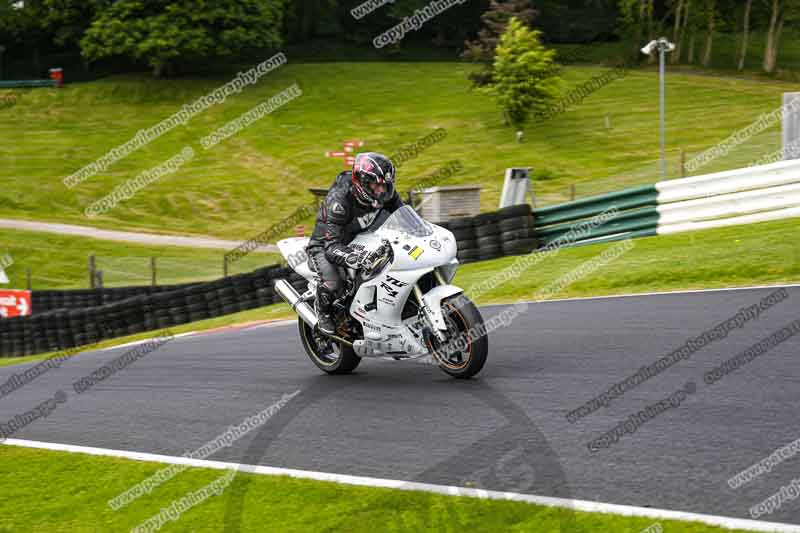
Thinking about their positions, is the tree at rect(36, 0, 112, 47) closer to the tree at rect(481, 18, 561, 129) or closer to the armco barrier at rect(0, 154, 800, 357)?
the tree at rect(481, 18, 561, 129)

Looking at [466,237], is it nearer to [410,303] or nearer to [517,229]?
[517,229]

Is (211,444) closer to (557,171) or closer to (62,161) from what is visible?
(557,171)

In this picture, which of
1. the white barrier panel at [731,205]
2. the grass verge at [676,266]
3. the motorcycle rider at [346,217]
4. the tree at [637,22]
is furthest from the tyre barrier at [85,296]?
the tree at [637,22]

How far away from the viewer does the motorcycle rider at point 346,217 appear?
794 cm

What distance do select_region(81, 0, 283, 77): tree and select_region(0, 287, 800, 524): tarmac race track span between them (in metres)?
52.6

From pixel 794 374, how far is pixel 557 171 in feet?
122

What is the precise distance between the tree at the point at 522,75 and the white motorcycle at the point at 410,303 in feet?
134

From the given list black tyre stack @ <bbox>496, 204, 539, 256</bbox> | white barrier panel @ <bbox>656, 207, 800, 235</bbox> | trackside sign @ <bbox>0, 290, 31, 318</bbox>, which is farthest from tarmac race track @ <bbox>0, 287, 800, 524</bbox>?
trackside sign @ <bbox>0, 290, 31, 318</bbox>

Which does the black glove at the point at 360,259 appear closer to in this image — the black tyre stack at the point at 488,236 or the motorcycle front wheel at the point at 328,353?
the motorcycle front wheel at the point at 328,353

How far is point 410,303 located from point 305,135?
4954cm

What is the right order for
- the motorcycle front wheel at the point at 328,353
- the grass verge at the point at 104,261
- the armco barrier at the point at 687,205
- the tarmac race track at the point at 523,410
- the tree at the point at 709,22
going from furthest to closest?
1. the tree at the point at 709,22
2. the grass verge at the point at 104,261
3. the armco barrier at the point at 687,205
4. the motorcycle front wheel at the point at 328,353
5. the tarmac race track at the point at 523,410

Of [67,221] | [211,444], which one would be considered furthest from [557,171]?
[211,444]

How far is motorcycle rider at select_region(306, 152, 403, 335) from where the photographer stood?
26.0ft

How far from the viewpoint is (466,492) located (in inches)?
206
